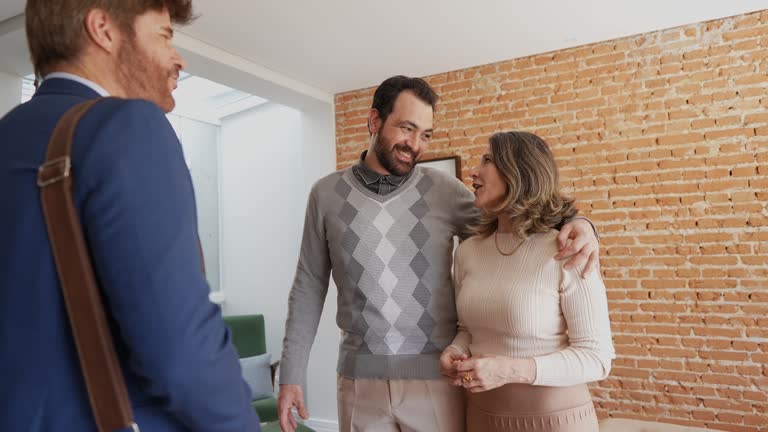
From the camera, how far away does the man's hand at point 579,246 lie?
1.59 meters

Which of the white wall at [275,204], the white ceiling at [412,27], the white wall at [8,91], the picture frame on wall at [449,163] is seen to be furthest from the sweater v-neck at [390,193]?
the white wall at [8,91]

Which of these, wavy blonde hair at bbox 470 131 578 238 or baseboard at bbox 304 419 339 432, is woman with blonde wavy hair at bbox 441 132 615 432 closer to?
wavy blonde hair at bbox 470 131 578 238

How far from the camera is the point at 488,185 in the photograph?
6.18 feet

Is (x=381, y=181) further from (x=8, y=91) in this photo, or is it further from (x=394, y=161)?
(x=8, y=91)

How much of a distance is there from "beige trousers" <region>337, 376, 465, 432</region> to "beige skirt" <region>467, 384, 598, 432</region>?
0.59 ft

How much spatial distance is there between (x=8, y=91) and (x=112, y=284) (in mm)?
4377

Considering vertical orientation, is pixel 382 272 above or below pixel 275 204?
below

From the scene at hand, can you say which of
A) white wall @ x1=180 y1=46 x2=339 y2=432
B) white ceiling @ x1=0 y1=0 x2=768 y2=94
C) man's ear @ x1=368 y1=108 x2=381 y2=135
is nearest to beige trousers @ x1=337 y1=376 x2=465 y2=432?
man's ear @ x1=368 y1=108 x2=381 y2=135

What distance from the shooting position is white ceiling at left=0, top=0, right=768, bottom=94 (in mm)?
3801

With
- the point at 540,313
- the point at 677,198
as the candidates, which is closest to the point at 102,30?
the point at 540,313

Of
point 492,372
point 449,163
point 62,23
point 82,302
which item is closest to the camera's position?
point 82,302

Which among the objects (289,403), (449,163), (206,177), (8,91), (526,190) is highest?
(8,91)

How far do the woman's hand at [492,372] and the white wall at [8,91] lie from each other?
413 centimetres

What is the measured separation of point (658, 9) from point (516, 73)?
4.07 feet
